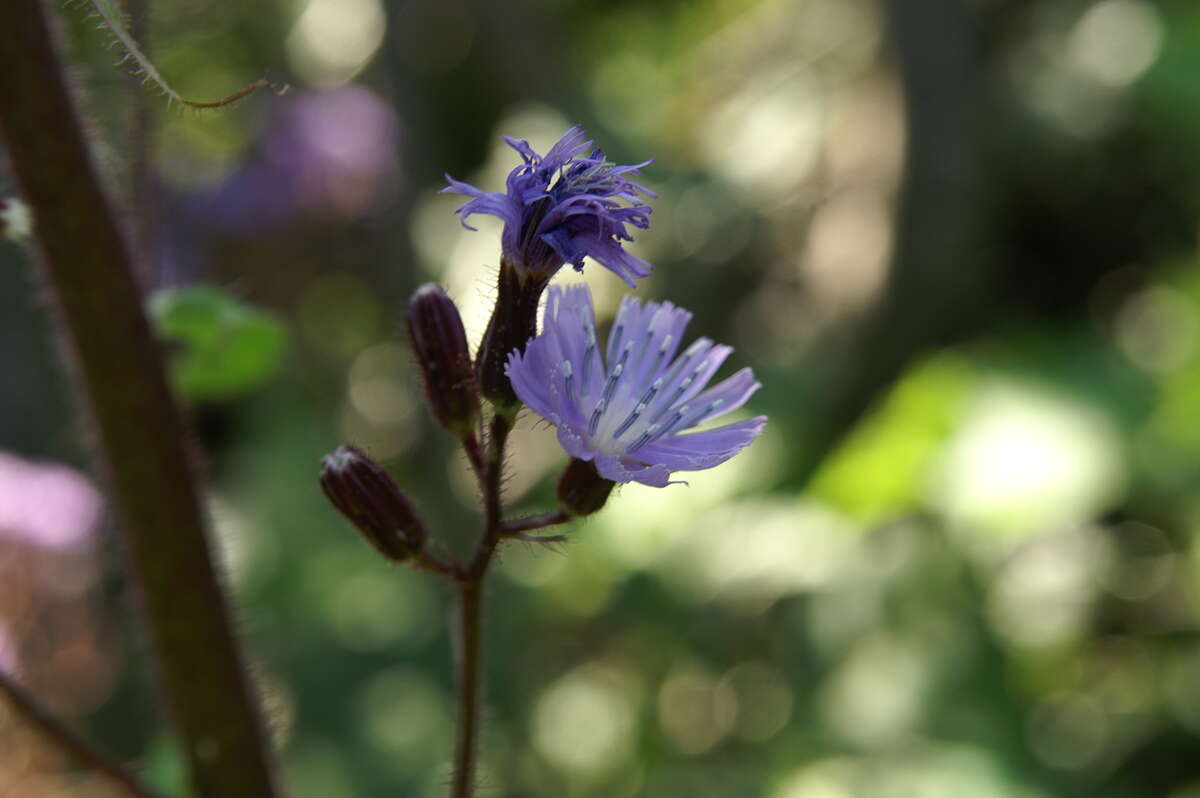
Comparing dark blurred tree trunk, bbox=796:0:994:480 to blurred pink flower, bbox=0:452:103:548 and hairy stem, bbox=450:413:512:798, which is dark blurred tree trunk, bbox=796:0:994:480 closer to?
blurred pink flower, bbox=0:452:103:548

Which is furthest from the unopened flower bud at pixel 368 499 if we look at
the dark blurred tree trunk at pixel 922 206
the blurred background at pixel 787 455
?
the dark blurred tree trunk at pixel 922 206

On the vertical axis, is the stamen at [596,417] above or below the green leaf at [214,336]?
below

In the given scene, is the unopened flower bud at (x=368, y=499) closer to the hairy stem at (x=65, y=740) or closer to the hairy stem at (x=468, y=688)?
the hairy stem at (x=468, y=688)

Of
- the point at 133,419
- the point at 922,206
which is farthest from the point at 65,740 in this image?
the point at 922,206

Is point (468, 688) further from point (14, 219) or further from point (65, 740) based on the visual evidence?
point (14, 219)

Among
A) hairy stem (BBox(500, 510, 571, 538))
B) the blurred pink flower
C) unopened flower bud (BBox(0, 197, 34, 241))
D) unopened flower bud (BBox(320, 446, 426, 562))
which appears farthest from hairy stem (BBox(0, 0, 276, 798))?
the blurred pink flower

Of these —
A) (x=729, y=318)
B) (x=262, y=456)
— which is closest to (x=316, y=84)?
(x=262, y=456)

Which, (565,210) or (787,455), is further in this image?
(787,455)

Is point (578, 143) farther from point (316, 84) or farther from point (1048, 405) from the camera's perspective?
point (316, 84)
